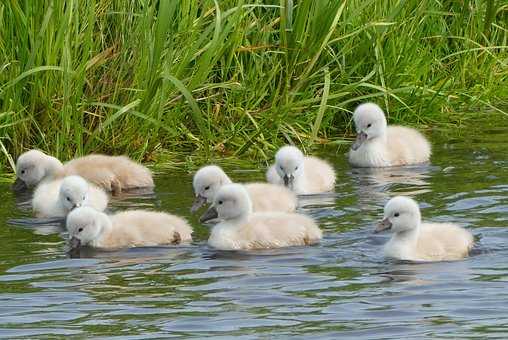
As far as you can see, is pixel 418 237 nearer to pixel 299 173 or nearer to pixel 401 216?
pixel 401 216

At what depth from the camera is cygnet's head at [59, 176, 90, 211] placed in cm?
973

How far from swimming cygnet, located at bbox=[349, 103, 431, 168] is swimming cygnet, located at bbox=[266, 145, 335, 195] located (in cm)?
76

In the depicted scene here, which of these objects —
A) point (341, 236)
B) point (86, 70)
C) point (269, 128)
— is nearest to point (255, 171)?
point (269, 128)

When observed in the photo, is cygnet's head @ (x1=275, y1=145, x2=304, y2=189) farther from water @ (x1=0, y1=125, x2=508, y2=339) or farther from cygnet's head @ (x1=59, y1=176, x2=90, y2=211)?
cygnet's head @ (x1=59, y1=176, x2=90, y2=211)


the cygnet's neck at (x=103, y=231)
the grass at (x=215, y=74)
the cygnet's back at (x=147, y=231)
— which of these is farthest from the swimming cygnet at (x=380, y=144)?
the cygnet's neck at (x=103, y=231)

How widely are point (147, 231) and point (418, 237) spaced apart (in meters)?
1.45

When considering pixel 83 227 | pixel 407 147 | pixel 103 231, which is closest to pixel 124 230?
pixel 103 231

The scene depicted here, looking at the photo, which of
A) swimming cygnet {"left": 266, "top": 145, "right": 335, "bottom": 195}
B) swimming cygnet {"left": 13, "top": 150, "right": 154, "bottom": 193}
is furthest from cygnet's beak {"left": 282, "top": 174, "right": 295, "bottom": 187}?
swimming cygnet {"left": 13, "top": 150, "right": 154, "bottom": 193}

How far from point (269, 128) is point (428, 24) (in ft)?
7.20

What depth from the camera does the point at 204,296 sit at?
309 inches

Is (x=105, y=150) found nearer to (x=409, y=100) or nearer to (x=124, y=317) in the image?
(x=409, y=100)

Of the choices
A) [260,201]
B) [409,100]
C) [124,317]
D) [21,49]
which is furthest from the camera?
[409,100]

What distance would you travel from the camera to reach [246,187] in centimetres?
987

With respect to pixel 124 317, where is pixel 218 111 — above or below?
above
